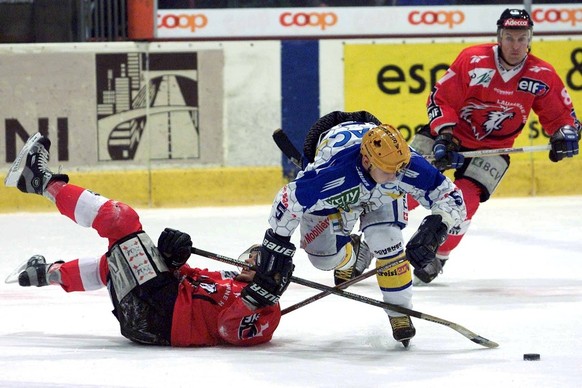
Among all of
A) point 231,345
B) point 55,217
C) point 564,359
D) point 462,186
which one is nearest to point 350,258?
point 462,186

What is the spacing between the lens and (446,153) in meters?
5.45

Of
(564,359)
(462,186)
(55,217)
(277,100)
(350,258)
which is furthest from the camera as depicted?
(277,100)

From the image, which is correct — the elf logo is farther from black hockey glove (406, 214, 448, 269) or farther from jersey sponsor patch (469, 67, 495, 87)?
black hockey glove (406, 214, 448, 269)

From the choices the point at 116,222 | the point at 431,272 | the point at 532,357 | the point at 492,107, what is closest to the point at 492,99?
the point at 492,107

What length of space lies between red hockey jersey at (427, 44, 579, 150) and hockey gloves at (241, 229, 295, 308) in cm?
Result: 171

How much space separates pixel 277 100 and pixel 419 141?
2527 mm

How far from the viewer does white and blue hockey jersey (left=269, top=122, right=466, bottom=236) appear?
13.1ft

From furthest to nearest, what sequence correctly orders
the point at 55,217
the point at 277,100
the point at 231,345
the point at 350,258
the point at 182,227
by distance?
the point at 277,100 < the point at 55,217 < the point at 182,227 < the point at 350,258 < the point at 231,345

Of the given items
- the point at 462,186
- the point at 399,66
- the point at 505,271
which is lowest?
the point at 505,271

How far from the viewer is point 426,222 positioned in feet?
13.0

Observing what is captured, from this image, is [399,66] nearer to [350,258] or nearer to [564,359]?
[350,258]

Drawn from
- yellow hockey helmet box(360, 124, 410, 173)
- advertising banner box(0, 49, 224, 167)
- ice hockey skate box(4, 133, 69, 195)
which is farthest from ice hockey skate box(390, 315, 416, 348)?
advertising banner box(0, 49, 224, 167)

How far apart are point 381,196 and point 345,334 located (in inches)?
19.4

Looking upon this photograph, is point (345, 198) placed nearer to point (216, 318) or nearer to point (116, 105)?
point (216, 318)
